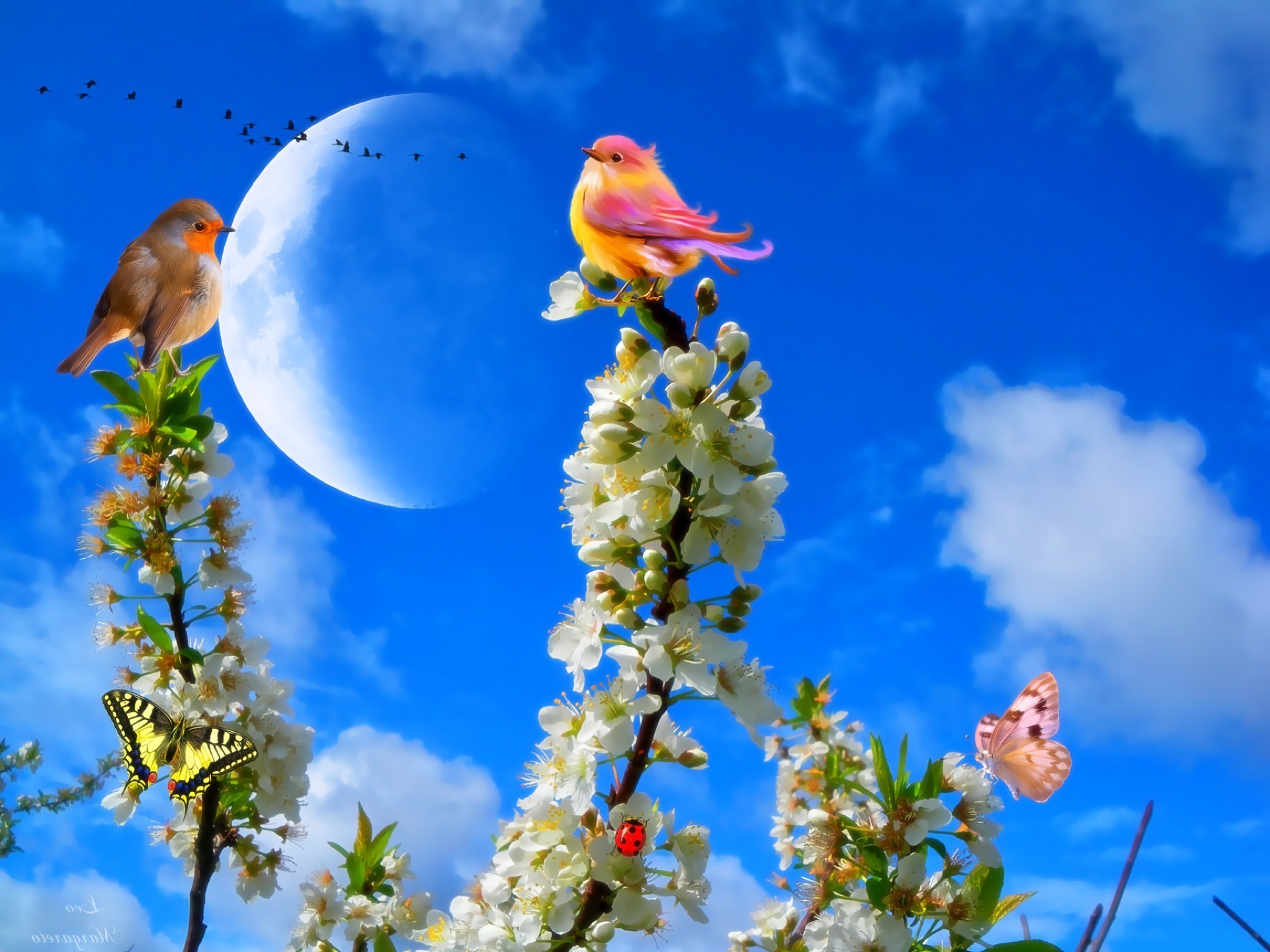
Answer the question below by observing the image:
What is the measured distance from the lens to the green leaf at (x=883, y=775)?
8.60 ft

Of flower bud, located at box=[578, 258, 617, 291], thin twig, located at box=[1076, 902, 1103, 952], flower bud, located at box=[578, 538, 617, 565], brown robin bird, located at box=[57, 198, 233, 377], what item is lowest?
thin twig, located at box=[1076, 902, 1103, 952]

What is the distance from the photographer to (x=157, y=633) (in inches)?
124

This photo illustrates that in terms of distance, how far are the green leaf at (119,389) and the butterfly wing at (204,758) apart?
1186mm

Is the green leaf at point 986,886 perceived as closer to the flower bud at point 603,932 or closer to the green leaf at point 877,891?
the green leaf at point 877,891

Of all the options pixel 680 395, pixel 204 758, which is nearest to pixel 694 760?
pixel 680 395

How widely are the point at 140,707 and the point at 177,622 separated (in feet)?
1.05

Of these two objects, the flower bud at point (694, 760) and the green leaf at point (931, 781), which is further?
the green leaf at point (931, 781)

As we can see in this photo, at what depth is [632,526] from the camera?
2.10 meters

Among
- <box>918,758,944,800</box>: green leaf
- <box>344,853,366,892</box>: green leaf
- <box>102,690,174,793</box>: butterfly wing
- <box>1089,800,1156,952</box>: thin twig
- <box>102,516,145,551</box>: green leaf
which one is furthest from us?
<box>344,853,366,892</box>: green leaf

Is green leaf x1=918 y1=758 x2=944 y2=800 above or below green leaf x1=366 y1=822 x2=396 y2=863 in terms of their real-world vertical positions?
below

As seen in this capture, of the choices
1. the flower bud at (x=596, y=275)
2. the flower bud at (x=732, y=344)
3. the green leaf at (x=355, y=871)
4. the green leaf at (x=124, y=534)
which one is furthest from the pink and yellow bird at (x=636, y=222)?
the green leaf at (x=355, y=871)

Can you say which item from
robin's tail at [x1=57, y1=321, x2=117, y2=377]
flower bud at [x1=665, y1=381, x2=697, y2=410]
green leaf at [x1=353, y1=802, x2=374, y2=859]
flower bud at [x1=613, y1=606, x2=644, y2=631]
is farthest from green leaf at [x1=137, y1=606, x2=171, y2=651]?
flower bud at [x1=665, y1=381, x2=697, y2=410]

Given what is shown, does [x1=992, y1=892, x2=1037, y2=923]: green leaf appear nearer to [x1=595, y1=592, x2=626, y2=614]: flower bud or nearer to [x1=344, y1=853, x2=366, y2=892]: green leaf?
[x1=595, y1=592, x2=626, y2=614]: flower bud

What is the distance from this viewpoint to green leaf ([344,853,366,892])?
11.3ft
